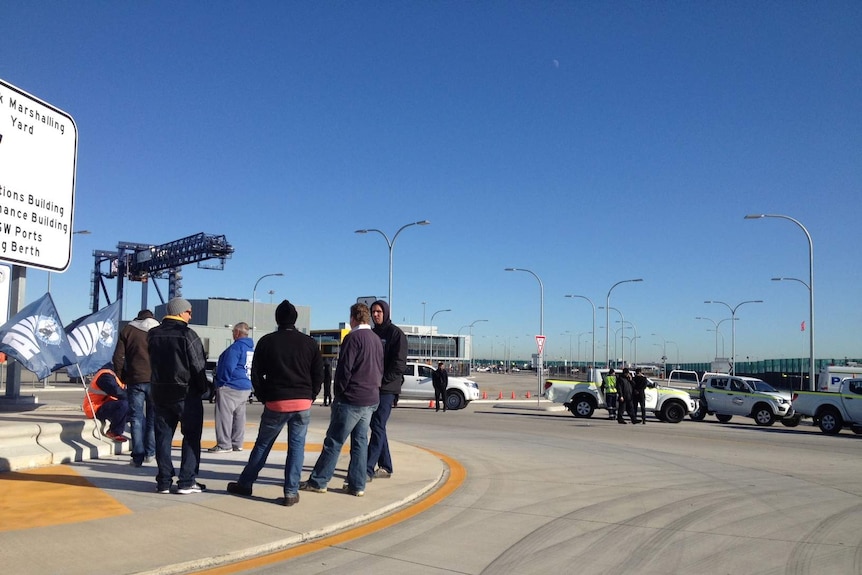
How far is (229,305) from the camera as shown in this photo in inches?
3588

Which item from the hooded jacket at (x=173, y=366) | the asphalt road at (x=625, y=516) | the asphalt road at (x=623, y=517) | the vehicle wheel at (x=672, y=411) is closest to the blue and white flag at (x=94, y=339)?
the asphalt road at (x=623, y=517)

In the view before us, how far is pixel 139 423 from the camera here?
9.50 m

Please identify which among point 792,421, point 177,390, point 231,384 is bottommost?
point 792,421

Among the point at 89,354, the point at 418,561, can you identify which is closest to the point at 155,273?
the point at 89,354

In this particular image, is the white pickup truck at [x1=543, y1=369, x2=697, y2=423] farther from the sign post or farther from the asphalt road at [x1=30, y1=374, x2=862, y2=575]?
the sign post

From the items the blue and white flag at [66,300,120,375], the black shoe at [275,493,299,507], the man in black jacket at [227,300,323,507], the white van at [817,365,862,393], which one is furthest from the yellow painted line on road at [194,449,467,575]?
the white van at [817,365,862,393]

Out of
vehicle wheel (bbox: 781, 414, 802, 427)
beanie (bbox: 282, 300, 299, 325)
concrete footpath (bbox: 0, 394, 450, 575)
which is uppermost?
beanie (bbox: 282, 300, 299, 325)

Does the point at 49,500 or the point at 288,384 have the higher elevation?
the point at 288,384

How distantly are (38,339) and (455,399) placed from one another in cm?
1906

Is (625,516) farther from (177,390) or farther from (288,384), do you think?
(177,390)

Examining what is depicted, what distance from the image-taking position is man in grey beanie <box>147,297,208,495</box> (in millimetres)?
7590

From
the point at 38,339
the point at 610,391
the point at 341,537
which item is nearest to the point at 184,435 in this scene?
the point at 341,537

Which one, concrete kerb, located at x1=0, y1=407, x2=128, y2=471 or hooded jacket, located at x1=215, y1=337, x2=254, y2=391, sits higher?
hooded jacket, located at x1=215, y1=337, x2=254, y2=391

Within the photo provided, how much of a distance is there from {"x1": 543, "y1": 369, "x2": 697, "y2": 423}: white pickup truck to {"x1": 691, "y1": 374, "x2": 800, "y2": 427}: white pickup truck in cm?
91
